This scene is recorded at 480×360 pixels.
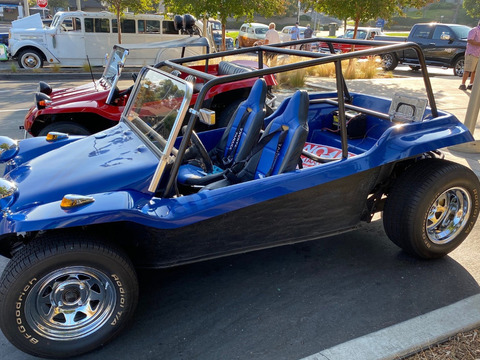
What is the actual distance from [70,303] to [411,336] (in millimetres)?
1940

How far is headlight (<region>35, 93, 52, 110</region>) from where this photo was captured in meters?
5.41

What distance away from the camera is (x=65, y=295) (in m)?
2.44

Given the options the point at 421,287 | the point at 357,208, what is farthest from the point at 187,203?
the point at 421,287

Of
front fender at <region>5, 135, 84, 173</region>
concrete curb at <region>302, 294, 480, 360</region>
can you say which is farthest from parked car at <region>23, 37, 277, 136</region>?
concrete curb at <region>302, 294, 480, 360</region>

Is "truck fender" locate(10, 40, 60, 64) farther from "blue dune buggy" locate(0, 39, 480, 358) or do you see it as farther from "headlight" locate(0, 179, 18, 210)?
"headlight" locate(0, 179, 18, 210)

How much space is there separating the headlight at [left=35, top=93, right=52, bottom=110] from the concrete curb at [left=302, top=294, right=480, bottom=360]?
457cm

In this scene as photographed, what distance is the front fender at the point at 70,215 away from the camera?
227 cm

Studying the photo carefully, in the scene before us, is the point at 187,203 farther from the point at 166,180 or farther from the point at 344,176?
the point at 344,176

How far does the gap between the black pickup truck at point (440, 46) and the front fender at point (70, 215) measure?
590 inches

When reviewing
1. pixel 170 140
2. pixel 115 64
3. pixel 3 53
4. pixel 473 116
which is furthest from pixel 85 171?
pixel 3 53

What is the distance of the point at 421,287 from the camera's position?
307 centimetres

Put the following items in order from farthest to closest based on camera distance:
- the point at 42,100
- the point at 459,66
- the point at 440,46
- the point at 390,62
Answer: the point at 390,62 → the point at 440,46 → the point at 459,66 → the point at 42,100

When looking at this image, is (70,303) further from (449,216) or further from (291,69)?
(449,216)

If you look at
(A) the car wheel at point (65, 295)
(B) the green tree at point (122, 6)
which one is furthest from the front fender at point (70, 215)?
(B) the green tree at point (122, 6)
